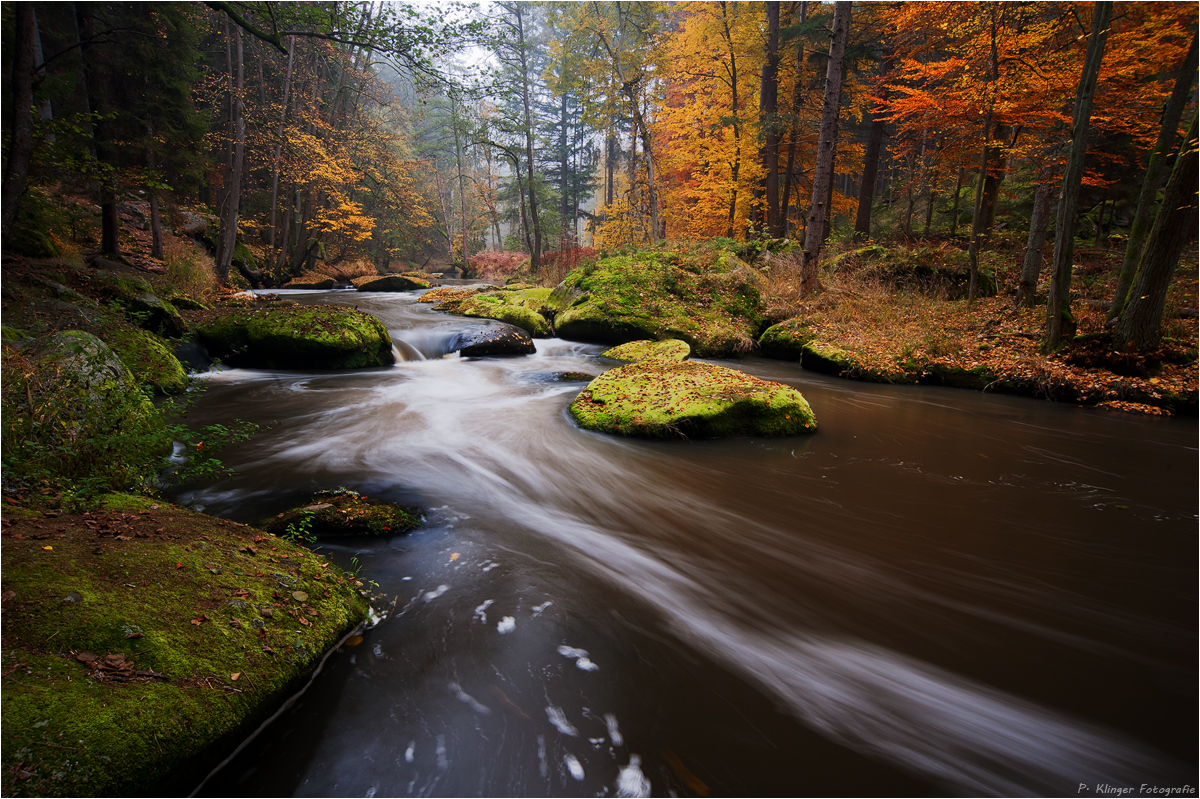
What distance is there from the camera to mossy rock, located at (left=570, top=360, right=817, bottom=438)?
19.8ft

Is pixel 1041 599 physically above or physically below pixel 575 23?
below

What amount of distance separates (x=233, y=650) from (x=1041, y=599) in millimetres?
4388

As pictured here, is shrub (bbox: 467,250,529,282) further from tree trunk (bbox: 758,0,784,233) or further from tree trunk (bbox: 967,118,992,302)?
tree trunk (bbox: 967,118,992,302)

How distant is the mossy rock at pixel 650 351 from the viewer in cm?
923

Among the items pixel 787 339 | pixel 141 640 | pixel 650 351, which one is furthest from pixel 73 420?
pixel 787 339

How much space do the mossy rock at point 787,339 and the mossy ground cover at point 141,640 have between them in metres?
10.4

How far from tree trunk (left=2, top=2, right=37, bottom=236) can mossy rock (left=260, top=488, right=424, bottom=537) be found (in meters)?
6.60

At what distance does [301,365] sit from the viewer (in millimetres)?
9086

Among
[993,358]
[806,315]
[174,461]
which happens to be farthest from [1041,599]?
[806,315]

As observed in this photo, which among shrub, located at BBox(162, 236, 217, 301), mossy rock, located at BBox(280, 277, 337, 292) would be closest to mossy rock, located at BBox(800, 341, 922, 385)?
shrub, located at BBox(162, 236, 217, 301)

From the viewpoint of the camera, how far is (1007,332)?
376 inches

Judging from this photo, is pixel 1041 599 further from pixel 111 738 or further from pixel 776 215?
pixel 776 215

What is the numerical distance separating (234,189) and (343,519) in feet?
47.8

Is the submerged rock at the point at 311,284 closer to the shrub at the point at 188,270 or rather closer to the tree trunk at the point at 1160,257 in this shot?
the shrub at the point at 188,270
